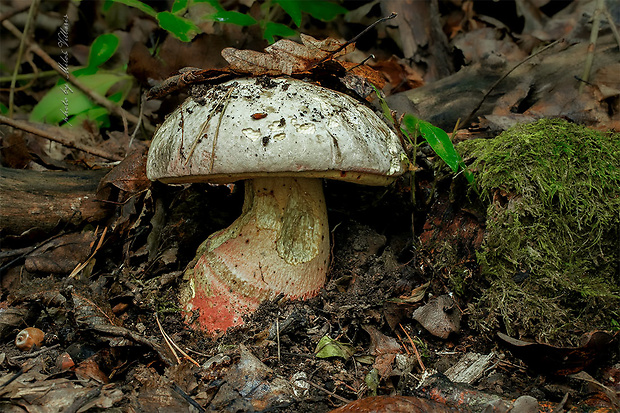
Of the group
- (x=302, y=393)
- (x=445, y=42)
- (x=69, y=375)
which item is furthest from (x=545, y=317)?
(x=445, y=42)

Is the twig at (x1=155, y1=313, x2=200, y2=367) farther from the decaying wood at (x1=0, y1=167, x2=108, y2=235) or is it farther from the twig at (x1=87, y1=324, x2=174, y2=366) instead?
the decaying wood at (x1=0, y1=167, x2=108, y2=235)

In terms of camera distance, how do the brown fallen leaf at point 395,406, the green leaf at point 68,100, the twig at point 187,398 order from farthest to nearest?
1. the green leaf at point 68,100
2. the twig at point 187,398
3. the brown fallen leaf at point 395,406

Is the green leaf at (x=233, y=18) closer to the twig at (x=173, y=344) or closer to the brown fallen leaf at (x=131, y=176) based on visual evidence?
the brown fallen leaf at (x=131, y=176)

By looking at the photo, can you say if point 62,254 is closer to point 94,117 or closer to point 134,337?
point 134,337

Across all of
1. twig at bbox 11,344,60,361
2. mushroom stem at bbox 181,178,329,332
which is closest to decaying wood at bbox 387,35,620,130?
mushroom stem at bbox 181,178,329,332

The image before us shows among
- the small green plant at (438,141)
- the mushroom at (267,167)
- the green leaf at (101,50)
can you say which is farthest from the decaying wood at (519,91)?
the green leaf at (101,50)
